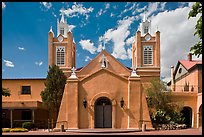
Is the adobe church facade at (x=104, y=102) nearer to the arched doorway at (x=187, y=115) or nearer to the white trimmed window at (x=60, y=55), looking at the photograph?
the arched doorway at (x=187, y=115)

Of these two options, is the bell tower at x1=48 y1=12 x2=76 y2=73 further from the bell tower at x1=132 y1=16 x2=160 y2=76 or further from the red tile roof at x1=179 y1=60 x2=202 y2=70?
the red tile roof at x1=179 y1=60 x2=202 y2=70

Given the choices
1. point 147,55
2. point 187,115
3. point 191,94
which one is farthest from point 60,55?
point 191,94

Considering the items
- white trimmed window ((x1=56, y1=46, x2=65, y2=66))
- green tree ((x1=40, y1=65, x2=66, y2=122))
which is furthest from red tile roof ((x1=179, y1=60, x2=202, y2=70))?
white trimmed window ((x1=56, y1=46, x2=65, y2=66))

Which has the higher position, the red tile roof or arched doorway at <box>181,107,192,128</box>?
the red tile roof

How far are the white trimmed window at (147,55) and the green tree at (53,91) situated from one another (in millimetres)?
18434

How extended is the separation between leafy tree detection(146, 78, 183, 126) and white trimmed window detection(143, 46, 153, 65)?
1621 centimetres

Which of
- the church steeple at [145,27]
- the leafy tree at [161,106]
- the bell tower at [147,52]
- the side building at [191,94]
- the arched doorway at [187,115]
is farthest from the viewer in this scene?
the church steeple at [145,27]

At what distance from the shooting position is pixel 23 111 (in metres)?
40.2

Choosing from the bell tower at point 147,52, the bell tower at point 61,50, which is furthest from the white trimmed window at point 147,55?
the bell tower at point 61,50

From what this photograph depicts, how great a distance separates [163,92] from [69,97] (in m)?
10.8

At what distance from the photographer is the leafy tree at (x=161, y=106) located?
108 feet

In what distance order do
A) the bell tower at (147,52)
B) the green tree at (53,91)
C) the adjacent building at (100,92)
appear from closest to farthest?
1. the adjacent building at (100,92)
2. the green tree at (53,91)
3. the bell tower at (147,52)

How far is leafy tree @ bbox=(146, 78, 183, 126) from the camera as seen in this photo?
1300 inches

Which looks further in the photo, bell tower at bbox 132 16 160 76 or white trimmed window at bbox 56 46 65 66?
white trimmed window at bbox 56 46 65 66
